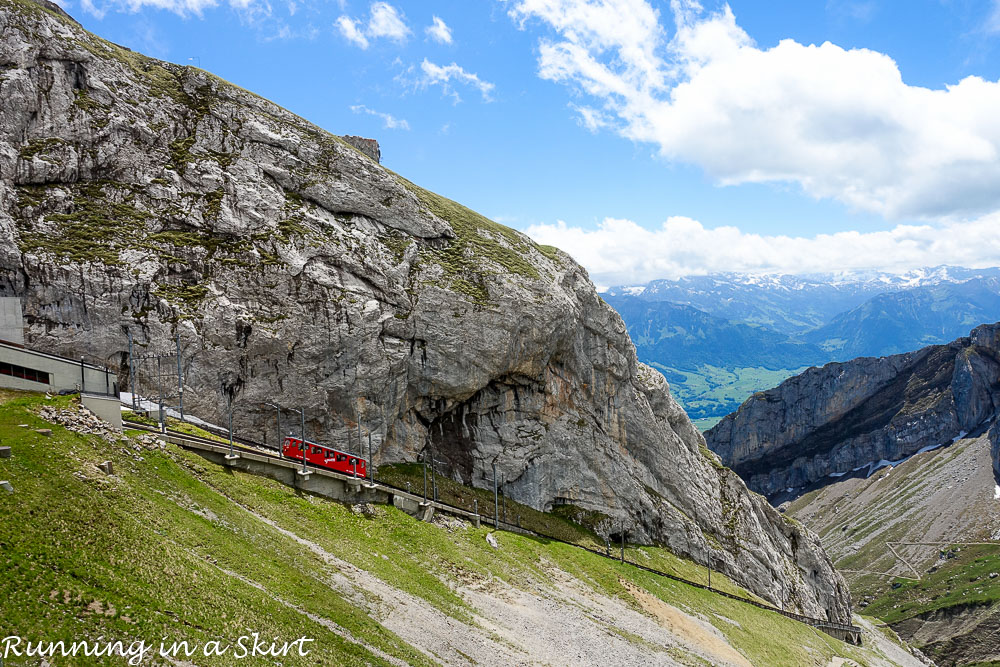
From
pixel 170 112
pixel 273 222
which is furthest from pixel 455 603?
pixel 170 112

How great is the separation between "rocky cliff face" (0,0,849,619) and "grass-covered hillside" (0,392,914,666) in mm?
18130

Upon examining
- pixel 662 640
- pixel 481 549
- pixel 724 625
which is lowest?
pixel 724 625

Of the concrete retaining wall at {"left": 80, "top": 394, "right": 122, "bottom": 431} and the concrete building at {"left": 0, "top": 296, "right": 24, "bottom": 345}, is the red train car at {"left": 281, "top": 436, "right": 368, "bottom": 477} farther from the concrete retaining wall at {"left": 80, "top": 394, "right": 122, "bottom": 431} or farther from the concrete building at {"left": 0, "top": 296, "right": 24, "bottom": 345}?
the concrete building at {"left": 0, "top": 296, "right": 24, "bottom": 345}

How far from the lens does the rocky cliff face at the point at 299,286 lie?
57.8m

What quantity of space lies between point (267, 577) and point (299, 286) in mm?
41088

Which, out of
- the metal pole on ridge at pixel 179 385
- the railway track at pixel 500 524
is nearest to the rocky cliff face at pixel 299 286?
the metal pole on ridge at pixel 179 385

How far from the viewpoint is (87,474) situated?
28875 millimetres

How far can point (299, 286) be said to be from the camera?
64.6 metres

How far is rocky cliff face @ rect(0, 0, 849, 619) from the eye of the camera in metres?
57.8

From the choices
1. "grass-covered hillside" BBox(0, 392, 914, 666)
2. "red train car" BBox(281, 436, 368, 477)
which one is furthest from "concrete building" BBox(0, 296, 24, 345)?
"red train car" BBox(281, 436, 368, 477)

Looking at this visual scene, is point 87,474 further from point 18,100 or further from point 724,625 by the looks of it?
point 724,625

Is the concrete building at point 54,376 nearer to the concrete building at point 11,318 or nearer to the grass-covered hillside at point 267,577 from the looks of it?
the grass-covered hillside at point 267,577

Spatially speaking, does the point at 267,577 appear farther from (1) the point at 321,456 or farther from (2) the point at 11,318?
(2) the point at 11,318

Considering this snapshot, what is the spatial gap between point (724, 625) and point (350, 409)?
159ft
